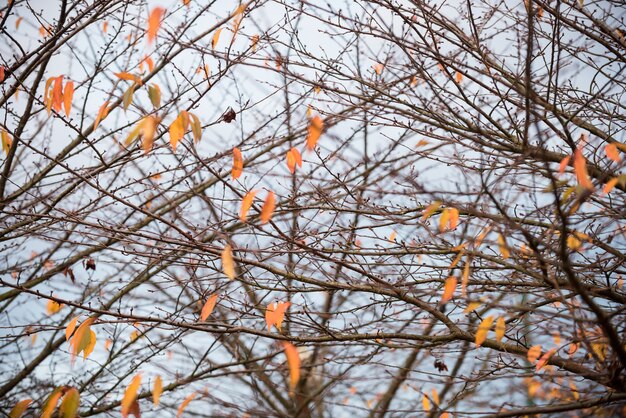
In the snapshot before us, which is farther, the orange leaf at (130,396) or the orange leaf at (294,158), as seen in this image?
the orange leaf at (294,158)

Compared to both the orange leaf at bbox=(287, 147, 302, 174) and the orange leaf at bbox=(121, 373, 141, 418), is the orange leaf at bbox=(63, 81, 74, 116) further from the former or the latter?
the orange leaf at bbox=(121, 373, 141, 418)

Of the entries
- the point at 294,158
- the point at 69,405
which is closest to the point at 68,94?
the point at 294,158

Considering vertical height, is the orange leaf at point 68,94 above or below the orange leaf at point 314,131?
above

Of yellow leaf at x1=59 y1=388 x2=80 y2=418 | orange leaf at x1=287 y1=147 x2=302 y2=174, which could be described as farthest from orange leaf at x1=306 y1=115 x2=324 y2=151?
yellow leaf at x1=59 y1=388 x2=80 y2=418

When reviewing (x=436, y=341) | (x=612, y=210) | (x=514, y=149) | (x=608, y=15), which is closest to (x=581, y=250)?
(x=612, y=210)

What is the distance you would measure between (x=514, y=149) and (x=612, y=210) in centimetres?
69

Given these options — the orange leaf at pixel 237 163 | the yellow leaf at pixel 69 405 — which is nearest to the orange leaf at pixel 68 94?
the orange leaf at pixel 237 163

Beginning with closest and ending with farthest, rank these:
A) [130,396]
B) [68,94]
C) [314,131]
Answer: [130,396] → [314,131] → [68,94]

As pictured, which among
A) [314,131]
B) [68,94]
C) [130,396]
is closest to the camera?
[130,396]

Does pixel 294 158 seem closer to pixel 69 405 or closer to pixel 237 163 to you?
pixel 237 163

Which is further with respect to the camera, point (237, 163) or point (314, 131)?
point (237, 163)

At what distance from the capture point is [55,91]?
8.18ft

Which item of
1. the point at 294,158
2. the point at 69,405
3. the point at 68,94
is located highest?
the point at 68,94

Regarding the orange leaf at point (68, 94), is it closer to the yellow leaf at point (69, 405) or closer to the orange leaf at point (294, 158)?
the orange leaf at point (294, 158)
